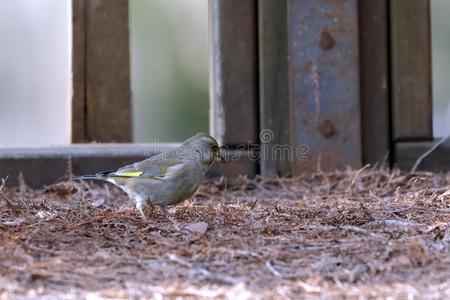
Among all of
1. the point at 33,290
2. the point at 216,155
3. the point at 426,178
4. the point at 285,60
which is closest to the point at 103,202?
the point at 216,155

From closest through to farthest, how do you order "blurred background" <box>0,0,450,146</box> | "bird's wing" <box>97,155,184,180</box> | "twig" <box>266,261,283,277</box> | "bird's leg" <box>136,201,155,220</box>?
"twig" <box>266,261,283,277</box> < "bird's leg" <box>136,201,155,220</box> < "bird's wing" <box>97,155,184,180</box> < "blurred background" <box>0,0,450,146</box>

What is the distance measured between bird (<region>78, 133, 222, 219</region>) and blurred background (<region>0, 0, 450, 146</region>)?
9176 millimetres

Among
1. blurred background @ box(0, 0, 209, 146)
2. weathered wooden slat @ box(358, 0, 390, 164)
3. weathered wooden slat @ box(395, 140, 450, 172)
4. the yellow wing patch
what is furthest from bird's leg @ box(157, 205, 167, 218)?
blurred background @ box(0, 0, 209, 146)

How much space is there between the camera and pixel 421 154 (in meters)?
6.18

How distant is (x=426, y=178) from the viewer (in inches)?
227

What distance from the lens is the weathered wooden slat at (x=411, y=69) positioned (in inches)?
240

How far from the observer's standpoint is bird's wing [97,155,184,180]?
554 centimetres

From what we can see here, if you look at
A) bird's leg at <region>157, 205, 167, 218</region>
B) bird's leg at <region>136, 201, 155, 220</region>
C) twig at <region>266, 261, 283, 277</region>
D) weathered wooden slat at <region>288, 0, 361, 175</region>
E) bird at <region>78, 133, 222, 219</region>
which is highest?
weathered wooden slat at <region>288, 0, 361, 175</region>

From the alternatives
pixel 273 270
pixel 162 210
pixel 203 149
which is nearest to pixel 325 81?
pixel 203 149

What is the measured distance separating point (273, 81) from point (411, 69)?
94cm

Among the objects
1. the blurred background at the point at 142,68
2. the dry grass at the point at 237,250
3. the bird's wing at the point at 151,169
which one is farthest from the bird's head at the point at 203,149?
the blurred background at the point at 142,68

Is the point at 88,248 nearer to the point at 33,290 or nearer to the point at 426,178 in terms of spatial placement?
the point at 33,290

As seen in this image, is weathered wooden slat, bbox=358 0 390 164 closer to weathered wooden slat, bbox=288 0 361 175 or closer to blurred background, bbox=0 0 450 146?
weathered wooden slat, bbox=288 0 361 175

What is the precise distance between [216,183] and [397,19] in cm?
165
